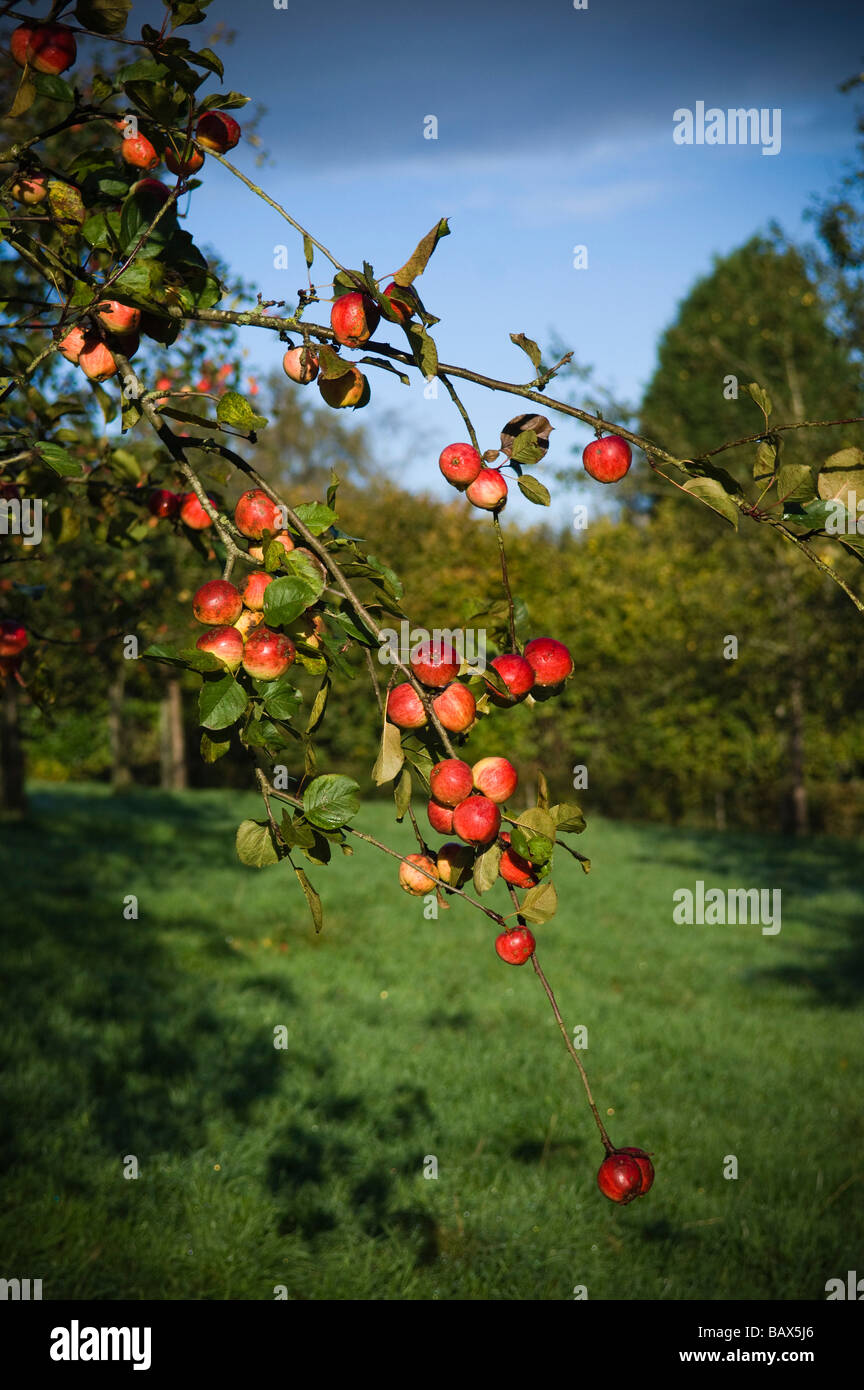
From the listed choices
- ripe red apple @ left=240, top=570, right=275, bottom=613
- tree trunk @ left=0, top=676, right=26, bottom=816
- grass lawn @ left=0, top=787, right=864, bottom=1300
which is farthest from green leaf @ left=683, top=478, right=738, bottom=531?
tree trunk @ left=0, top=676, right=26, bottom=816

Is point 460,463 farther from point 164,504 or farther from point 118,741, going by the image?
point 118,741

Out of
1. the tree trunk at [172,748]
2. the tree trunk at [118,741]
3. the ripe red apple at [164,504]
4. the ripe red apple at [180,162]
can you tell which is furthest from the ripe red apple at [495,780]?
the tree trunk at [172,748]

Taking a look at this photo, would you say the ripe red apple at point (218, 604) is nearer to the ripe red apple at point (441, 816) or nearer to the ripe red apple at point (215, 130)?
the ripe red apple at point (441, 816)

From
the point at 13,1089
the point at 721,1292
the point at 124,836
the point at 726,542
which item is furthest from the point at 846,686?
the point at 13,1089

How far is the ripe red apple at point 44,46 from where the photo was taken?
1.35m

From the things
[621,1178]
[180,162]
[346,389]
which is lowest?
[621,1178]

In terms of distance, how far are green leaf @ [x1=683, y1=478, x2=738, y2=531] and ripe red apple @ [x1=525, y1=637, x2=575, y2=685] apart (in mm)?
297

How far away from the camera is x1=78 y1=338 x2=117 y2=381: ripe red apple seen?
1423 mm

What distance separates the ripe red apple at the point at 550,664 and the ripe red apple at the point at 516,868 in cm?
23

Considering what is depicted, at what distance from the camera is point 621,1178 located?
3.77 ft

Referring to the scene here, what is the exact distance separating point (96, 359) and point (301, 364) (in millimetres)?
335

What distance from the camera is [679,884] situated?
8727 mm

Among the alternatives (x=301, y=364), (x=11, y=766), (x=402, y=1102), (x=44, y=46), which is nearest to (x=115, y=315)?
(x=301, y=364)
